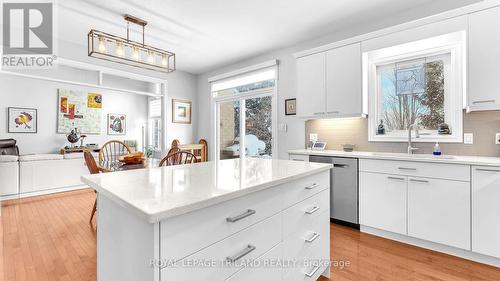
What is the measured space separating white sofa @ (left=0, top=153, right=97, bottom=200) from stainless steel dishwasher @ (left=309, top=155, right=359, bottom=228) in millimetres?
4919

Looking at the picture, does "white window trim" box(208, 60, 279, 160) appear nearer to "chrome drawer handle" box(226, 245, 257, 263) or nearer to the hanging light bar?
the hanging light bar

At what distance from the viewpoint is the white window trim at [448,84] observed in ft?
8.37

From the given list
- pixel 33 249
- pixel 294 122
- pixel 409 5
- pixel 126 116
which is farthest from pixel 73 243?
pixel 126 116

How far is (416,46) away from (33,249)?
469cm

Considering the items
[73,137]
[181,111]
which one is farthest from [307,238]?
[73,137]

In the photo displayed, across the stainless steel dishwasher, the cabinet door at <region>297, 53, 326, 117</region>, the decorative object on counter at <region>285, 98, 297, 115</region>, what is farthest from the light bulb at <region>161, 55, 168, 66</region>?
the stainless steel dishwasher

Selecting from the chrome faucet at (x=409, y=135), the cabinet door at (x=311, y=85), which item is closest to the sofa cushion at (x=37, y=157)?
the cabinet door at (x=311, y=85)

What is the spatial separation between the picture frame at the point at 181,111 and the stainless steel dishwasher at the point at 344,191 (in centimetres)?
383

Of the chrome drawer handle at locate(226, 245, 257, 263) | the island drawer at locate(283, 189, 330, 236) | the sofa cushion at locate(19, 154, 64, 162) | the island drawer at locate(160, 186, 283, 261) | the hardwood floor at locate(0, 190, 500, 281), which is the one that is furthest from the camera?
the sofa cushion at locate(19, 154, 64, 162)

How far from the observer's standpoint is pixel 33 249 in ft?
7.43

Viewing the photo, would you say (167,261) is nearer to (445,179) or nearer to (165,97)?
(445,179)

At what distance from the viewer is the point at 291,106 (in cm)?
400

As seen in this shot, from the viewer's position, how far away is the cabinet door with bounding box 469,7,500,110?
2.14 m

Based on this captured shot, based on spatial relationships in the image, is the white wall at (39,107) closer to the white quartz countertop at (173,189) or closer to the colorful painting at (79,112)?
the colorful painting at (79,112)
